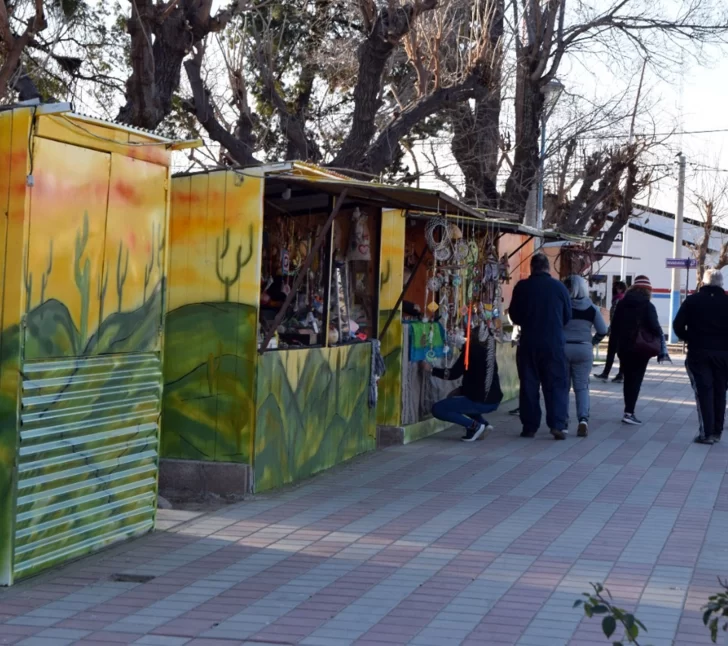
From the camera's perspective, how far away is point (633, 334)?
45.8ft

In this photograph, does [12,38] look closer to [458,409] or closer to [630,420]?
[458,409]

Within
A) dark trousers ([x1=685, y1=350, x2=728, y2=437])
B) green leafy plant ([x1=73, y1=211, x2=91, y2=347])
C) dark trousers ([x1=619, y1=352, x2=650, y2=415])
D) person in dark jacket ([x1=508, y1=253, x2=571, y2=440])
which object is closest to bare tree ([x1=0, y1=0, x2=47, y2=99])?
green leafy plant ([x1=73, y1=211, x2=91, y2=347])

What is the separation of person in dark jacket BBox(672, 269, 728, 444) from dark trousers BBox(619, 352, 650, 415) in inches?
52.8

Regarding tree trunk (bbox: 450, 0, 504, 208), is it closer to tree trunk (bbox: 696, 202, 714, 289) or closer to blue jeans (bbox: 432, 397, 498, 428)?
blue jeans (bbox: 432, 397, 498, 428)

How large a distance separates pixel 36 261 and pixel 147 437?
174 centimetres

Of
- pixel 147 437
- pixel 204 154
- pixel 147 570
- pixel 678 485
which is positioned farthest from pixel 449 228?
pixel 147 570

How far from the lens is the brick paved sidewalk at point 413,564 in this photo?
17.6ft

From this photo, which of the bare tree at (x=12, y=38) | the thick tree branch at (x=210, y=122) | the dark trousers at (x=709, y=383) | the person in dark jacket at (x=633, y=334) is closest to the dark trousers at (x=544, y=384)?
the dark trousers at (x=709, y=383)

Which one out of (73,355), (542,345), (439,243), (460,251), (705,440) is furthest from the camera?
(705,440)

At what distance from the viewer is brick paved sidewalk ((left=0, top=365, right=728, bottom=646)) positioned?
536 cm

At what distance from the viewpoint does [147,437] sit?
727 centimetres

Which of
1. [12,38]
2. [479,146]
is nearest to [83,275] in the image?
[12,38]

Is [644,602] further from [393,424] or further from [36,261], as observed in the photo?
[393,424]

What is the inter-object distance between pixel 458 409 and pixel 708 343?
8.95 ft
